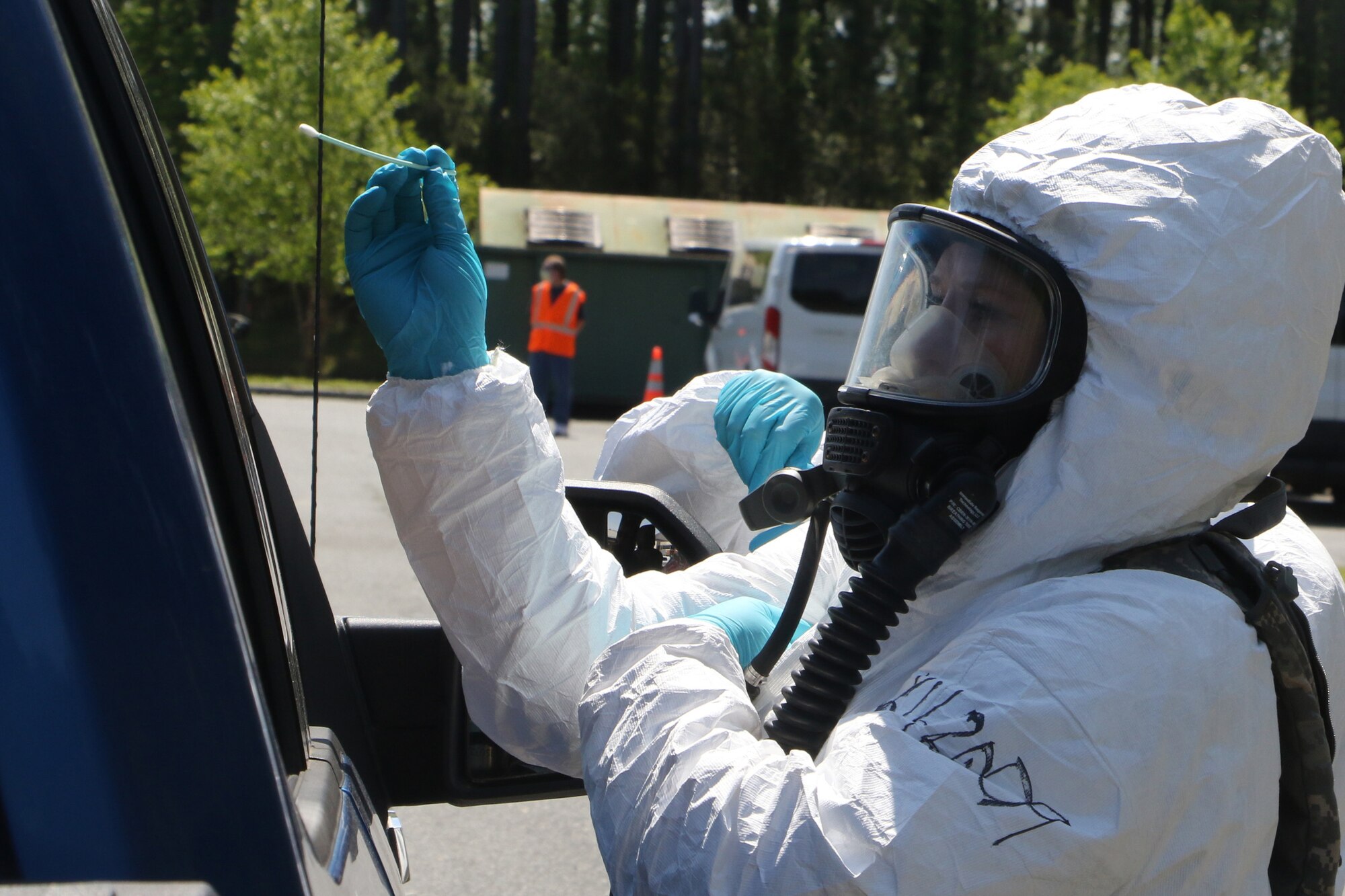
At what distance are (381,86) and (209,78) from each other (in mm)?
11173

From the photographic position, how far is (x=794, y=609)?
5.49 ft

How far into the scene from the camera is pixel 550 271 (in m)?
12.2

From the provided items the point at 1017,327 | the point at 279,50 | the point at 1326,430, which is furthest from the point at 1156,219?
the point at 279,50

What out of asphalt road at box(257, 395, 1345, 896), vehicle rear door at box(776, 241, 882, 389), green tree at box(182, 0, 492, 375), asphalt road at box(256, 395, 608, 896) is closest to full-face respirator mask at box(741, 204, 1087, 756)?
asphalt road at box(256, 395, 608, 896)

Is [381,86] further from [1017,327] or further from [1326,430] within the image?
[1017,327]

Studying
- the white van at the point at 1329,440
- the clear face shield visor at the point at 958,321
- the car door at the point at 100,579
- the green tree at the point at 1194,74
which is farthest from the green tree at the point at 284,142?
the car door at the point at 100,579

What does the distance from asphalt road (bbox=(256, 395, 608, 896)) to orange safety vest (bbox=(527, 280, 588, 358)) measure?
0.88 m

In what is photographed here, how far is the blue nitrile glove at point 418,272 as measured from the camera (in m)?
1.63

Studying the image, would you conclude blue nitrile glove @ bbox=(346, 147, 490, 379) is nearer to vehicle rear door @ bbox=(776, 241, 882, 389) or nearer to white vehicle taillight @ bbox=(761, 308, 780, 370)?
vehicle rear door @ bbox=(776, 241, 882, 389)

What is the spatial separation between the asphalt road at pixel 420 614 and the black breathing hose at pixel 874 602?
1534mm

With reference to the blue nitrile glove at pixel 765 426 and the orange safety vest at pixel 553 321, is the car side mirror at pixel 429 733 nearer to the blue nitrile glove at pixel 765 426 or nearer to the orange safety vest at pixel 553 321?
the blue nitrile glove at pixel 765 426

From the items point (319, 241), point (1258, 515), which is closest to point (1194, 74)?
point (1258, 515)

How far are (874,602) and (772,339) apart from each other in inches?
373

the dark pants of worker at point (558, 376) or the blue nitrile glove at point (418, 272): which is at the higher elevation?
the blue nitrile glove at point (418, 272)
